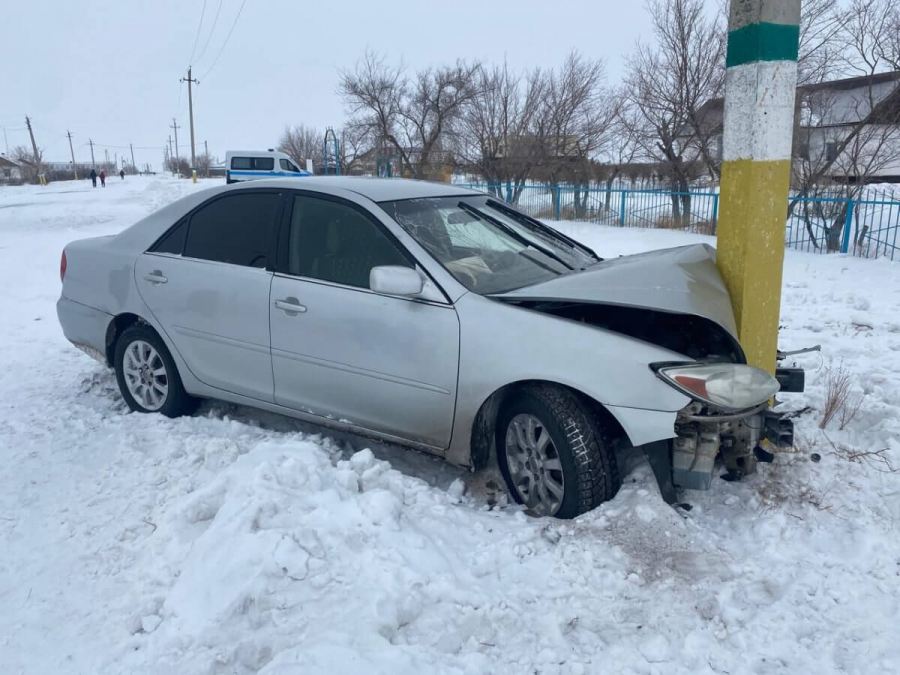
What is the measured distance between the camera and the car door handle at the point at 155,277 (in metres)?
4.44

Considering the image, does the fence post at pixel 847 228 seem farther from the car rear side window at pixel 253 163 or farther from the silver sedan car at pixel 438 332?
the car rear side window at pixel 253 163

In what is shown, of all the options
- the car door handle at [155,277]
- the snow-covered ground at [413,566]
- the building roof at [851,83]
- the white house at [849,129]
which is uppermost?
the building roof at [851,83]

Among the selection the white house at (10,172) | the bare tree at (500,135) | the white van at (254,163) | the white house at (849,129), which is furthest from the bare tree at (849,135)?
the white house at (10,172)

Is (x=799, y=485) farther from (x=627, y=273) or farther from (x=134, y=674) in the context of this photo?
(x=134, y=674)

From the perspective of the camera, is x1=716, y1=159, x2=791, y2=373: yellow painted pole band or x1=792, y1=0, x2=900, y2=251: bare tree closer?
x1=716, y1=159, x2=791, y2=373: yellow painted pole band

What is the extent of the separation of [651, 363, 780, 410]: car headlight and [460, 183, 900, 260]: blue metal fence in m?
6.71

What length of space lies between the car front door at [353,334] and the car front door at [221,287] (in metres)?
0.14

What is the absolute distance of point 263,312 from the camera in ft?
13.0

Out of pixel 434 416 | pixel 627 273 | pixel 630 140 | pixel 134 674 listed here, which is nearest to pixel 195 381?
pixel 434 416

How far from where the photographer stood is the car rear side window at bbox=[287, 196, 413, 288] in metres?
3.69

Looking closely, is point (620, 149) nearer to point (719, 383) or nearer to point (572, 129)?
point (572, 129)

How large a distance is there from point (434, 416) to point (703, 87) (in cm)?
1745

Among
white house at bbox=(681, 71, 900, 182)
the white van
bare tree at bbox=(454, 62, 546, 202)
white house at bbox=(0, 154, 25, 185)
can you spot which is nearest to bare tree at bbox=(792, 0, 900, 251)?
white house at bbox=(681, 71, 900, 182)

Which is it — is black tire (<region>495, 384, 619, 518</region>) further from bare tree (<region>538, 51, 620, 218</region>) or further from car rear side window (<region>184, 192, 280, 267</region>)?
bare tree (<region>538, 51, 620, 218</region>)
